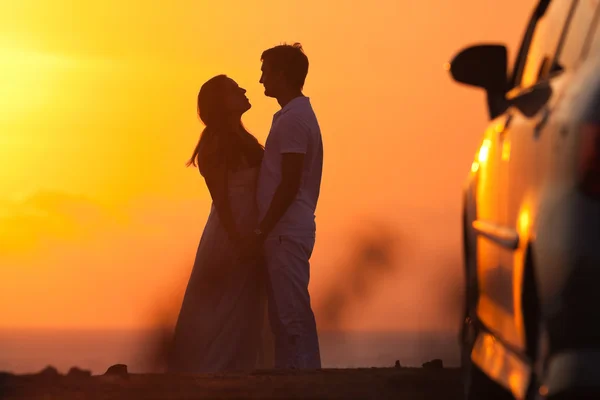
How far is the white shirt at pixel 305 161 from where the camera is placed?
10.9 m

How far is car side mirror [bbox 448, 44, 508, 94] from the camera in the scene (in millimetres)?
6586

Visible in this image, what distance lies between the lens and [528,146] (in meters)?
5.43

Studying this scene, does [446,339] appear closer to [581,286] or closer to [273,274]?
[273,274]

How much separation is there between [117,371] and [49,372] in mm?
936

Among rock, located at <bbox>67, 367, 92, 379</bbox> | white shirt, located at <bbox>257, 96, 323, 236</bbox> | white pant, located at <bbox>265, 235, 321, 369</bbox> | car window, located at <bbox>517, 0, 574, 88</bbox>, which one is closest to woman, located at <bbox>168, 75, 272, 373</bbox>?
white shirt, located at <bbox>257, 96, 323, 236</bbox>

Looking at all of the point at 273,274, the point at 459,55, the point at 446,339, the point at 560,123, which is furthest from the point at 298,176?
the point at 560,123

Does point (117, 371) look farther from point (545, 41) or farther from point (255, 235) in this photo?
point (545, 41)

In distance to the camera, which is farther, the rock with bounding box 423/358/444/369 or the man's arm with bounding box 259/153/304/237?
the man's arm with bounding box 259/153/304/237

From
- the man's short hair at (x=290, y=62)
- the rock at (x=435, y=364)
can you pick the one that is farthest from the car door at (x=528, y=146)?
the man's short hair at (x=290, y=62)

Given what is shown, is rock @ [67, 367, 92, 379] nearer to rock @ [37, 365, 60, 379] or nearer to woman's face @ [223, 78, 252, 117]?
rock @ [37, 365, 60, 379]

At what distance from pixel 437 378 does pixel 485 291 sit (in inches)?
108

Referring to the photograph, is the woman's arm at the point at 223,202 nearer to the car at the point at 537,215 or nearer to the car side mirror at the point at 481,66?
the car at the point at 537,215

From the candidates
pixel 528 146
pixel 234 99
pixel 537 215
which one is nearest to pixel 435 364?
pixel 234 99

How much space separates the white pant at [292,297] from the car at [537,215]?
12.9 feet
